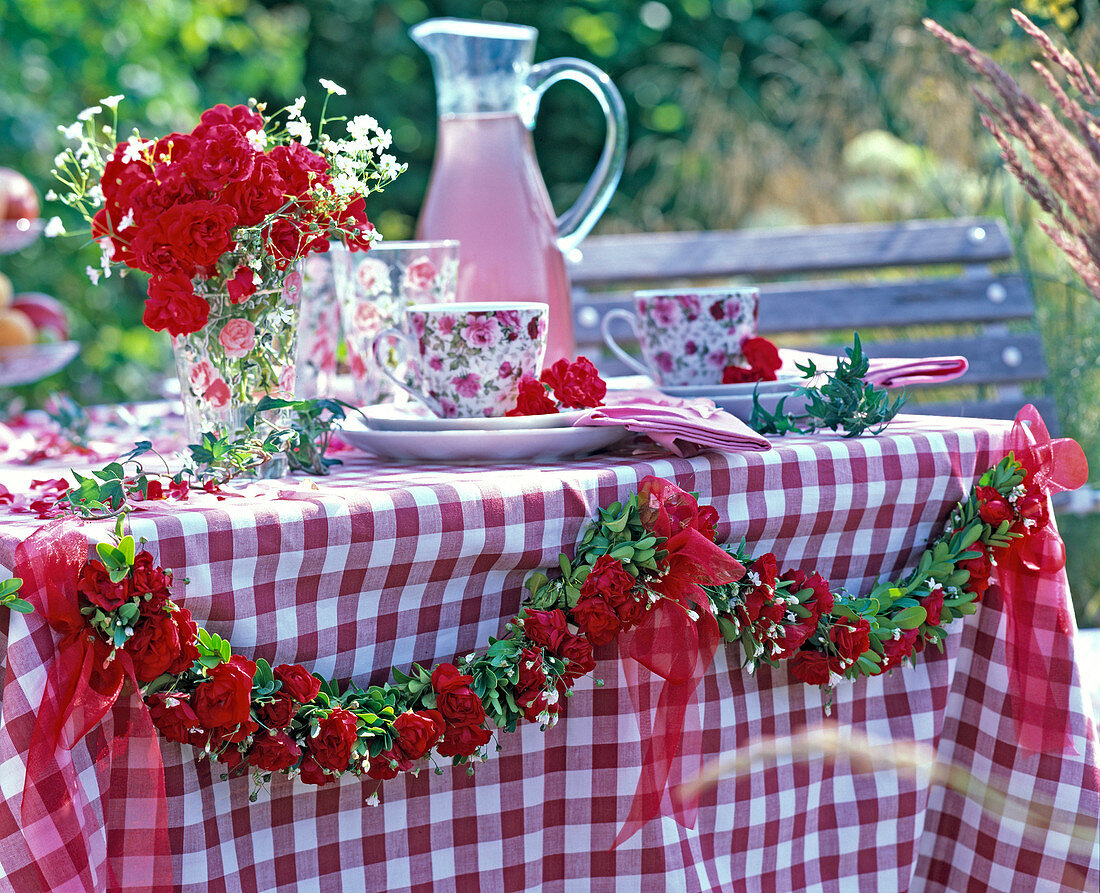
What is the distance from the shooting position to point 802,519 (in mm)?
910

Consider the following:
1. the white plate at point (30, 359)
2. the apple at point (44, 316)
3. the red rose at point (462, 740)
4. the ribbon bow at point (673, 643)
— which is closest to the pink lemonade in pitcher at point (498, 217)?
the ribbon bow at point (673, 643)

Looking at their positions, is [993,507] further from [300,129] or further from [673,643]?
[300,129]

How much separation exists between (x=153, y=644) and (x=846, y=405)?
61 centimetres

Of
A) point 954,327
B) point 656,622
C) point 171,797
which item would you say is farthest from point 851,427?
point 954,327

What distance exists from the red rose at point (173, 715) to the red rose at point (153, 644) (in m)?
0.04

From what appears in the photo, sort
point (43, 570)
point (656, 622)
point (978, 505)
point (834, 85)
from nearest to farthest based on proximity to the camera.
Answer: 1. point (43, 570)
2. point (656, 622)
3. point (978, 505)
4. point (834, 85)

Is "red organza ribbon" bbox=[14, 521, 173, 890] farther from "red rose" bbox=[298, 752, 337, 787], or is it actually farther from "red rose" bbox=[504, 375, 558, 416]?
"red rose" bbox=[504, 375, 558, 416]

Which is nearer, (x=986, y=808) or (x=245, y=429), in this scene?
(x=245, y=429)

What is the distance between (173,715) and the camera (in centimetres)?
70

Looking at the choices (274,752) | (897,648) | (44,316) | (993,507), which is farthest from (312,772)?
(44,316)

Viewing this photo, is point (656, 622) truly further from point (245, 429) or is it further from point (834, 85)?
point (834, 85)

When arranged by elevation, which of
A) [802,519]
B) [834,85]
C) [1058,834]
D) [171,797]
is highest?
[834,85]

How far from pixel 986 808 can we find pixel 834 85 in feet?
12.6

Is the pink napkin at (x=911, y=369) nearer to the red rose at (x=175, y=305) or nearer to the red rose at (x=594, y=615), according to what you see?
the red rose at (x=594, y=615)
